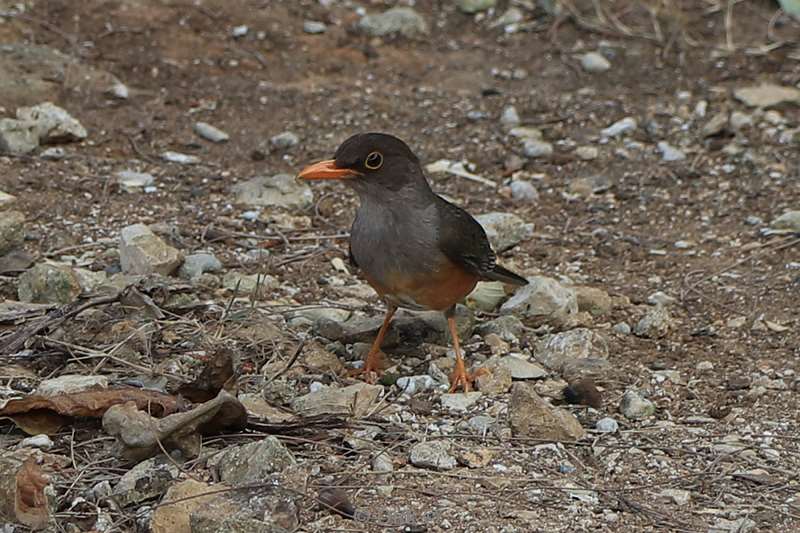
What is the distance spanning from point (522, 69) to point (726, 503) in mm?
6164

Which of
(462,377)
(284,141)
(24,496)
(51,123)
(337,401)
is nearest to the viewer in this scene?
(24,496)

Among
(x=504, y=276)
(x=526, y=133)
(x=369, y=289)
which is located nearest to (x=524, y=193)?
(x=526, y=133)

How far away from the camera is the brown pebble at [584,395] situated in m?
5.86

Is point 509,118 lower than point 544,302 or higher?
lower

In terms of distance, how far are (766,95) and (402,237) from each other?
15.9 feet

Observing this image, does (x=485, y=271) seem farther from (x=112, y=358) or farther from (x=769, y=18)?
(x=769, y=18)

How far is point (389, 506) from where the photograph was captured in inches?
189

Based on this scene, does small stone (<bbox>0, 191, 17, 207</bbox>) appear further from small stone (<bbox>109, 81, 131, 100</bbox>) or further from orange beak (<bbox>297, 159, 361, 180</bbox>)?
orange beak (<bbox>297, 159, 361, 180</bbox>)

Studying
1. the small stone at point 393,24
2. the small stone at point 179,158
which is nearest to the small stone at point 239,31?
the small stone at point 393,24

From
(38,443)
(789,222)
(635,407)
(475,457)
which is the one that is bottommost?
(789,222)

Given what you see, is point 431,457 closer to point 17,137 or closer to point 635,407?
point 635,407

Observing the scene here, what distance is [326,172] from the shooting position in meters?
6.09

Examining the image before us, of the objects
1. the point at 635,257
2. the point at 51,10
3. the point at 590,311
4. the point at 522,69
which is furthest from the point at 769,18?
the point at 51,10

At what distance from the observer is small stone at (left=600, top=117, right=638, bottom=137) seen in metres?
9.55
